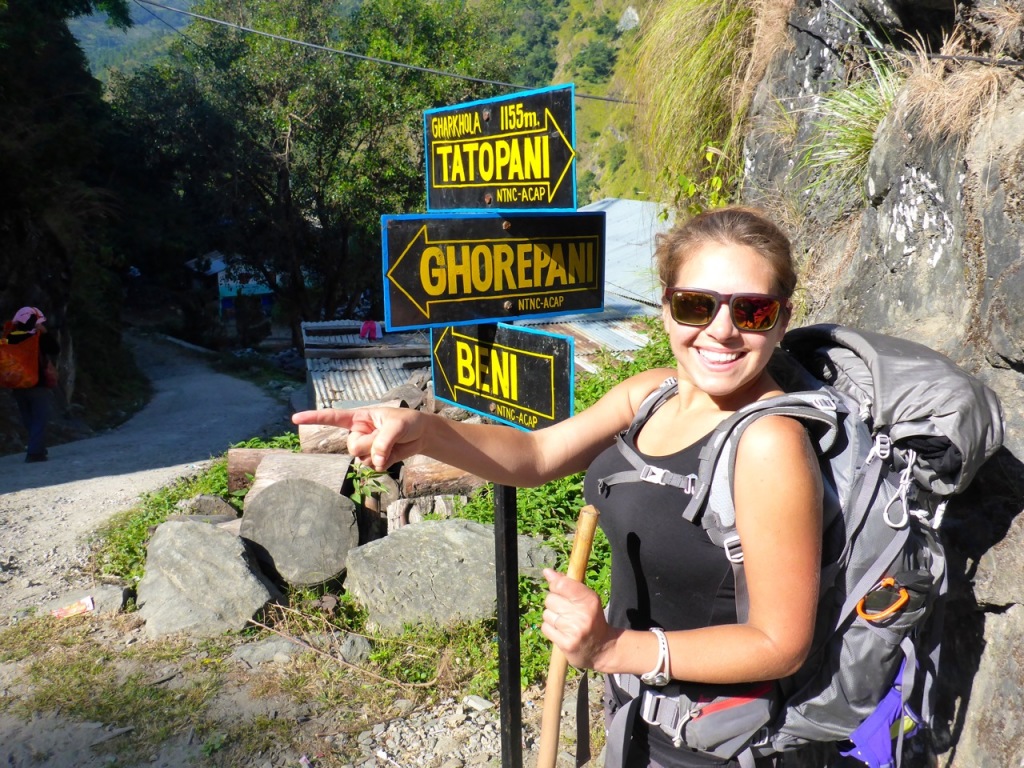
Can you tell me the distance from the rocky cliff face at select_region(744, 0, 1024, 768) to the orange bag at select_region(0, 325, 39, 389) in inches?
322

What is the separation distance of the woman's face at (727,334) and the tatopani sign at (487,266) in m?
0.99

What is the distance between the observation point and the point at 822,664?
1642mm

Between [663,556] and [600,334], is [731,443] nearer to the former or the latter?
[663,556]

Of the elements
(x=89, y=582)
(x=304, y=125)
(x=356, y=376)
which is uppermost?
(x=304, y=125)

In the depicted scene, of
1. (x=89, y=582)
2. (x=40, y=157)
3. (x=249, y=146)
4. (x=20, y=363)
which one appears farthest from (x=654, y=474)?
(x=249, y=146)

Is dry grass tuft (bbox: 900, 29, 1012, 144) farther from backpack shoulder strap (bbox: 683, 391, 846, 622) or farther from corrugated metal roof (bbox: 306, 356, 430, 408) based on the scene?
corrugated metal roof (bbox: 306, 356, 430, 408)

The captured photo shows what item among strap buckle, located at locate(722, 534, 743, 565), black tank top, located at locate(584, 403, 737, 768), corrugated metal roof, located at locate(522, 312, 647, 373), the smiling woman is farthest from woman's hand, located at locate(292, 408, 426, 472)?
corrugated metal roof, located at locate(522, 312, 647, 373)

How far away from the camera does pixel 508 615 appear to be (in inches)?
99.3

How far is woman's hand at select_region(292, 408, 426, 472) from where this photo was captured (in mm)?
1871

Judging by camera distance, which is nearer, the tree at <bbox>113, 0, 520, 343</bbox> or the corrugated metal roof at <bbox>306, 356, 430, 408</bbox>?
the corrugated metal roof at <bbox>306, 356, 430, 408</bbox>

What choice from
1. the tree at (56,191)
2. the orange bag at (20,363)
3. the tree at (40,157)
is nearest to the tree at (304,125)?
the tree at (56,191)

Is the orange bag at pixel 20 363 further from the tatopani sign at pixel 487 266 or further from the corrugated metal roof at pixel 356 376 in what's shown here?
the tatopani sign at pixel 487 266

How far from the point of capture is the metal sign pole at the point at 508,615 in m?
2.51

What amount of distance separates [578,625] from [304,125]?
20322 millimetres
